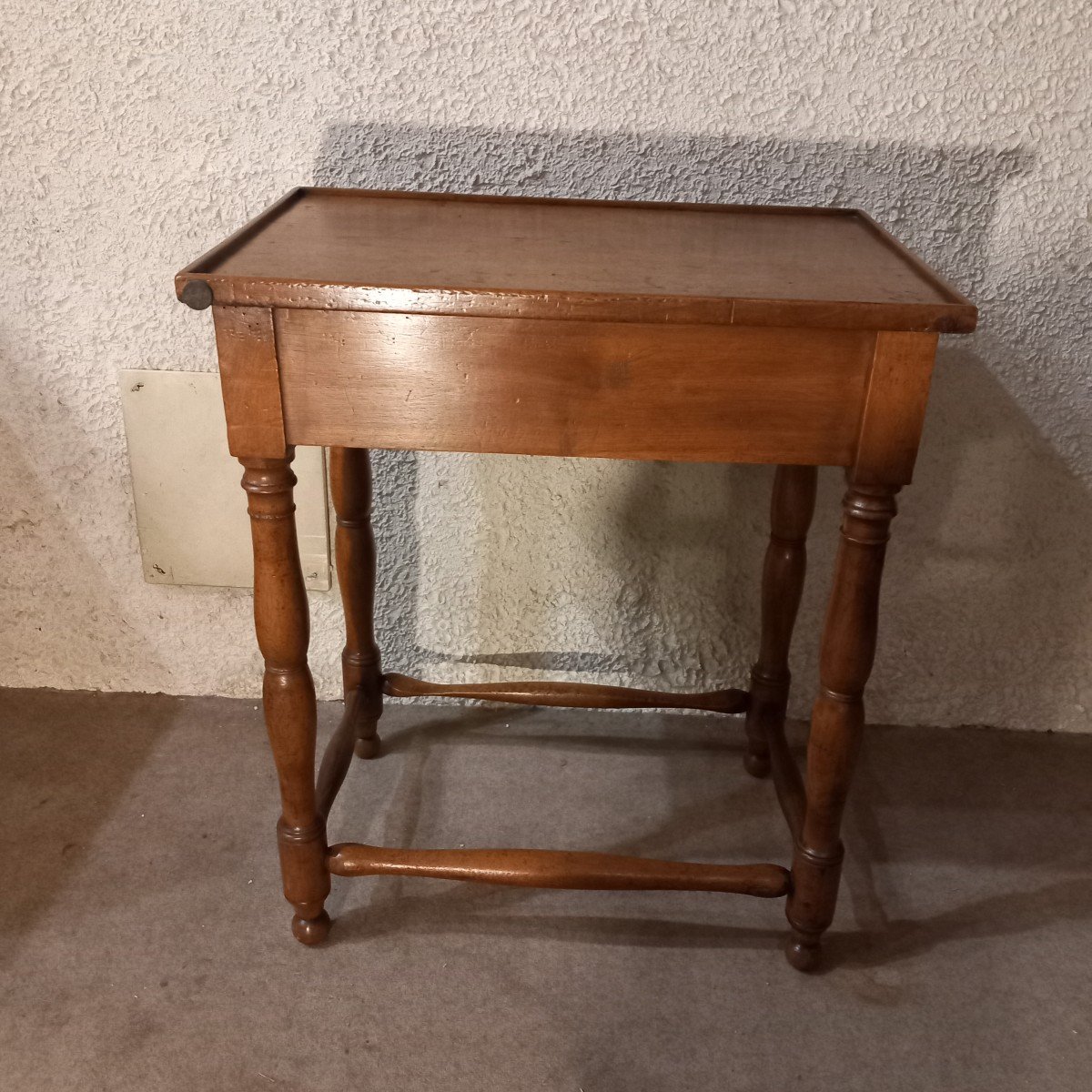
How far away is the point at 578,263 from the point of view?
947 millimetres

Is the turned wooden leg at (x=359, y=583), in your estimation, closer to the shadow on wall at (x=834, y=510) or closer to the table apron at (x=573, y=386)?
the shadow on wall at (x=834, y=510)

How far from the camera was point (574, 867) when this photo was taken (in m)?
1.07

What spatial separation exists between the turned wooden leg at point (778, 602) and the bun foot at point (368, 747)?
0.49 metres

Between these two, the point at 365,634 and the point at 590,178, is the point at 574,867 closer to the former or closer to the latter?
the point at 365,634

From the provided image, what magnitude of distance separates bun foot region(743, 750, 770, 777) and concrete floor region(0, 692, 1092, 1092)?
0.02m

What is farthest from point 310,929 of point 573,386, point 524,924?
point 573,386

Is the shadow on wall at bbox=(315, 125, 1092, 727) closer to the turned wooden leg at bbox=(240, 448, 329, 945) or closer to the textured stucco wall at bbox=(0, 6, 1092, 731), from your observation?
the textured stucco wall at bbox=(0, 6, 1092, 731)

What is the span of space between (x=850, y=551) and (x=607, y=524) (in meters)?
0.53

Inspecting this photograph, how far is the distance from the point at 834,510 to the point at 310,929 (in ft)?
2.67

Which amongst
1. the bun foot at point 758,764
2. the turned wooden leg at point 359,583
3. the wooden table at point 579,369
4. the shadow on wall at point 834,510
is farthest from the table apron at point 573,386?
the bun foot at point 758,764

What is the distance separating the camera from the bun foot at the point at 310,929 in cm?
114

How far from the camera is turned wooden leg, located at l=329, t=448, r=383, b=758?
1.30 meters

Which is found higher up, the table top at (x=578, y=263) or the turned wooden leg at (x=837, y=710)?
the table top at (x=578, y=263)

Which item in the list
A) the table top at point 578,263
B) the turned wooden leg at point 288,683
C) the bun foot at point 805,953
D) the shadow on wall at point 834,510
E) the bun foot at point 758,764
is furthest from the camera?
the bun foot at point 758,764
